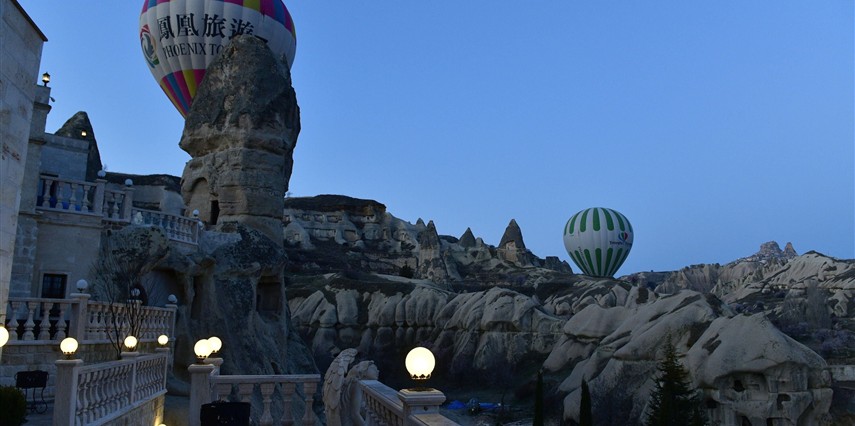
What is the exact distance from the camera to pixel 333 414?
29.0 feet

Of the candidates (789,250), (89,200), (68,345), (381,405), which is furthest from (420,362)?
(789,250)

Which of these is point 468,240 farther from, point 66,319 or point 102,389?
point 102,389

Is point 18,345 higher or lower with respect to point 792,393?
higher

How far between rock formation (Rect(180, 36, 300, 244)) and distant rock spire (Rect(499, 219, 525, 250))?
2612 inches

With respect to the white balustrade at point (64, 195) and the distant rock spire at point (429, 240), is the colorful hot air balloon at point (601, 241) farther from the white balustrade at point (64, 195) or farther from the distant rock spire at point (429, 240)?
the white balustrade at point (64, 195)

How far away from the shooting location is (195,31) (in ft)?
98.7

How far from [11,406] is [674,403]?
56.2ft

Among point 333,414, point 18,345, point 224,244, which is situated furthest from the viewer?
point 224,244

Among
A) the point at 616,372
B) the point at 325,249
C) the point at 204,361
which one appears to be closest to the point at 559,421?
the point at 616,372

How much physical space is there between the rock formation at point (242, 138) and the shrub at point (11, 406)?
19330mm

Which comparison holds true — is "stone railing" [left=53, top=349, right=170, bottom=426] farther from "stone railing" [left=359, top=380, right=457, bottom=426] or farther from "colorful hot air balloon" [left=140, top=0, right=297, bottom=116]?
"colorful hot air balloon" [left=140, top=0, right=297, bottom=116]

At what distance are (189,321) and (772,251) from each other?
170246 millimetres

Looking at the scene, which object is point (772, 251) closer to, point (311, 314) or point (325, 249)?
point (325, 249)

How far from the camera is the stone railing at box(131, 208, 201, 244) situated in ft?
57.1
